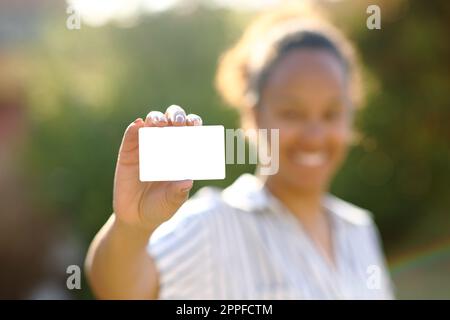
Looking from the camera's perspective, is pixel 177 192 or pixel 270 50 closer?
pixel 177 192

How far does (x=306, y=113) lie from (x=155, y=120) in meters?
0.53

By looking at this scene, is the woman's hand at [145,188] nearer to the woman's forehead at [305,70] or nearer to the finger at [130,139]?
the finger at [130,139]

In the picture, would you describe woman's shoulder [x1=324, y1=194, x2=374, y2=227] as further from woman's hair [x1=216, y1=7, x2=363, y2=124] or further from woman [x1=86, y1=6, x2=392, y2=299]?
woman's hair [x1=216, y1=7, x2=363, y2=124]

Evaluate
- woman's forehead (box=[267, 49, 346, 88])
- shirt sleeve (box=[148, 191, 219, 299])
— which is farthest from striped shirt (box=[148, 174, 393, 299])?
woman's forehead (box=[267, 49, 346, 88])

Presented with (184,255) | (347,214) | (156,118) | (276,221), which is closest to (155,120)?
(156,118)

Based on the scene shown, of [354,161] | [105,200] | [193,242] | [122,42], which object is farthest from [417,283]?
[193,242]

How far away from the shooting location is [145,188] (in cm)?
70

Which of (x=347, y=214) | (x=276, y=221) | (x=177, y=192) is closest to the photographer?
(x=177, y=192)

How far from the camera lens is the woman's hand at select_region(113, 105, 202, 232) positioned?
0.67 metres

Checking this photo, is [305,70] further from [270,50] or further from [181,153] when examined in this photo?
[181,153]

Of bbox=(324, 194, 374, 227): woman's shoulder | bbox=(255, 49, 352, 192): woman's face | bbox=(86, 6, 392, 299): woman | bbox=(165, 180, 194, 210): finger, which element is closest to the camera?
bbox=(165, 180, 194, 210): finger

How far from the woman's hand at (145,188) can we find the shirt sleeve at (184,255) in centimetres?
22

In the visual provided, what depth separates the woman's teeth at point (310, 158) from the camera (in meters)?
1.19

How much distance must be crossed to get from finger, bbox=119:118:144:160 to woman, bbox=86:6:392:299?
0.10 m
